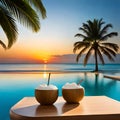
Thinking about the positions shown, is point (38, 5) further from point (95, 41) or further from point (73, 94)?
point (95, 41)

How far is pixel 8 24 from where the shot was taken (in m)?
4.38

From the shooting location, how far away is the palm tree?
1312 cm

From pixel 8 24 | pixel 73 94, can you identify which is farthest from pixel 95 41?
pixel 73 94

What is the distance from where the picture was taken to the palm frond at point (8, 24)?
4.29 m

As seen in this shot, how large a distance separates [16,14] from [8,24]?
32 cm

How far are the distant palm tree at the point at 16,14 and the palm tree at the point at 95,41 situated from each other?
337 inches

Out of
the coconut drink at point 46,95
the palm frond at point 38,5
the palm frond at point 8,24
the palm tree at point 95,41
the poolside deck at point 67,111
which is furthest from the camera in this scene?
the palm tree at point 95,41

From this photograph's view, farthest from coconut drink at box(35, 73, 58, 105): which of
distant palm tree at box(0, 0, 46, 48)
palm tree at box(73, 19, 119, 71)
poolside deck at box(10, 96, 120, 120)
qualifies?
→ palm tree at box(73, 19, 119, 71)

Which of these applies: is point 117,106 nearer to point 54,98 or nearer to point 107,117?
point 107,117

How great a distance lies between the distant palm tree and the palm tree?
8554mm

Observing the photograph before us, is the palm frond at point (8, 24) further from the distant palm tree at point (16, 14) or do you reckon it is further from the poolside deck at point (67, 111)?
the poolside deck at point (67, 111)

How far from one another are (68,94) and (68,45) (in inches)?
522

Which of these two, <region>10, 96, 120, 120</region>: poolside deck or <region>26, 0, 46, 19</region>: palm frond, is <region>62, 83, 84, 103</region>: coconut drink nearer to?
<region>10, 96, 120, 120</region>: poolside deck

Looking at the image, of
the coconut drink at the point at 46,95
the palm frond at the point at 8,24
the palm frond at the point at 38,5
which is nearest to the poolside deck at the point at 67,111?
the coconut drink at the point at 46,95
